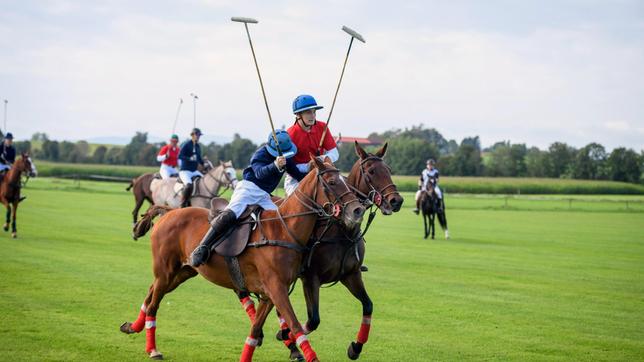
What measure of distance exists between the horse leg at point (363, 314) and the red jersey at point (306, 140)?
67.9 inches

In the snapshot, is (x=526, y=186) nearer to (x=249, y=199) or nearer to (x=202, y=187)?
(x=202, y=187)

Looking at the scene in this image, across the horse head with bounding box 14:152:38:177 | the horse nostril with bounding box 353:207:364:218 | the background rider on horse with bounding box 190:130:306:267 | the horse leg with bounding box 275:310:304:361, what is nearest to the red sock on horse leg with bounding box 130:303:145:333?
the background rider on horse with bounding box 190:130:306:267

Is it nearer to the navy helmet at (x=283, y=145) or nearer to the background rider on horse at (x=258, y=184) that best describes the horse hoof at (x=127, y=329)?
the background rider on horse at (x=258, y=184)

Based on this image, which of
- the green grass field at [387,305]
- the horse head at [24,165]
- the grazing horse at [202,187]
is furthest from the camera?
the horse head at [24,165]

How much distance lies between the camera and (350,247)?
31.0 ft

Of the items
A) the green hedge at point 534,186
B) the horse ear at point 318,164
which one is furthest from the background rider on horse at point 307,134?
the green hedge at point 534,186

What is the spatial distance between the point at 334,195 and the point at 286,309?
4.54ft

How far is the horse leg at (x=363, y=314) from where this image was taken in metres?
9.52

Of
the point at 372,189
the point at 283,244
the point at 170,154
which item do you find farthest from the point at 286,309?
the point at 170,154

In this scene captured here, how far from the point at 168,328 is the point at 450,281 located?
26.1 feet

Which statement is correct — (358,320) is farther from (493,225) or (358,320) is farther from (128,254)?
(493,225)

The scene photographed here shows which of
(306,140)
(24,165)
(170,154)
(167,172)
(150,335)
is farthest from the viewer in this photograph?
(167,172)

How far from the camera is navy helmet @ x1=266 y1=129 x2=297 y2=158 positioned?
9203 millimetres

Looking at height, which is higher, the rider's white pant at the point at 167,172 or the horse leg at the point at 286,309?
the rider's white pant at the point at 167,172
